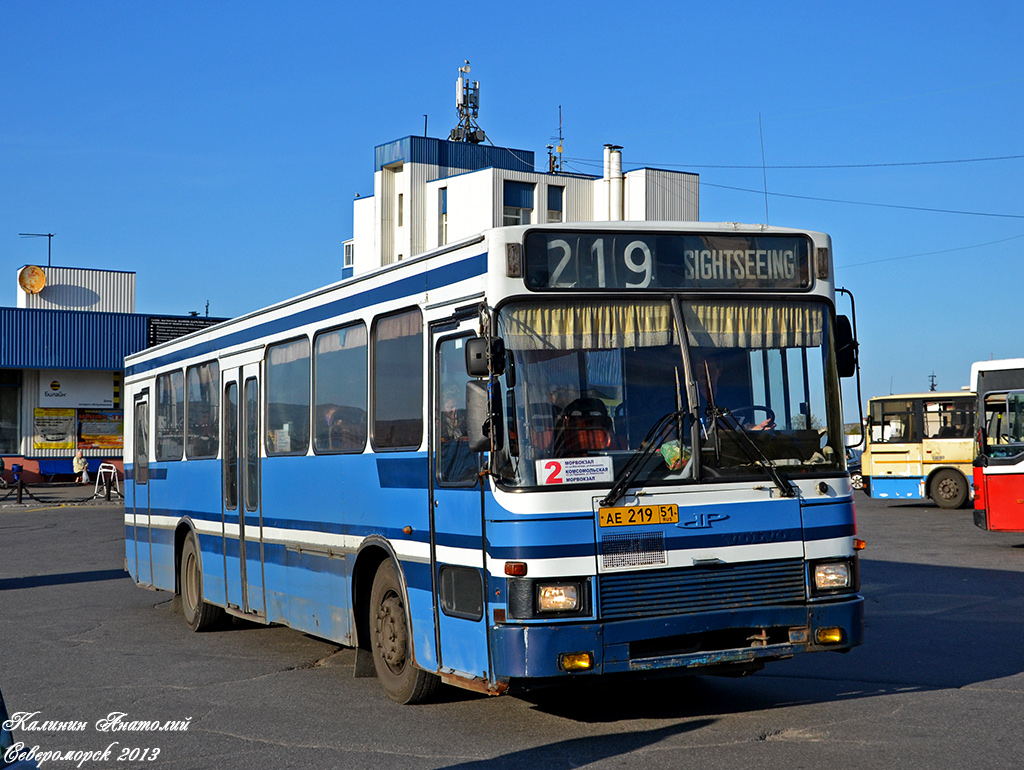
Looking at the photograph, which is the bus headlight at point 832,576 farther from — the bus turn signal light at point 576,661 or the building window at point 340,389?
the building window at point 340,389

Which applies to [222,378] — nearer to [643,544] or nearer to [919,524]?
[643,544]

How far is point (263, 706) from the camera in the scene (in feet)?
27.5

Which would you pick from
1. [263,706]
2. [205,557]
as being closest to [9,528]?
[205,557]

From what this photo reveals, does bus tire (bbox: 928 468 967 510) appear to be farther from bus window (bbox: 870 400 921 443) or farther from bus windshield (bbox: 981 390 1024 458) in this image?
bus windshield (bbox: 981 390 1024 458)

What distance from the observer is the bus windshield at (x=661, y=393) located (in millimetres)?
6863

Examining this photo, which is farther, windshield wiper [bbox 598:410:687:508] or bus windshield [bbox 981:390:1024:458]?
bus windshield [bbox 981:390:1024:458]

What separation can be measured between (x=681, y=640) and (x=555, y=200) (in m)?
62.8

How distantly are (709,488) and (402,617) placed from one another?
7.82ft

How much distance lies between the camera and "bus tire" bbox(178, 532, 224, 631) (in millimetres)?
12312

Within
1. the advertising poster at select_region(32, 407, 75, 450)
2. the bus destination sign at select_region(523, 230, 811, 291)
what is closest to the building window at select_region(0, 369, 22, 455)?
the advertising poster at select_region(32, 407, 75, 450)

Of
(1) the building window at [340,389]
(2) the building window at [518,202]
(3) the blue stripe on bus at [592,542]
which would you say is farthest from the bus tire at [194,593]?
(2) the building window at [518,202]

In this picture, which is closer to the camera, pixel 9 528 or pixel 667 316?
pixel 667 316

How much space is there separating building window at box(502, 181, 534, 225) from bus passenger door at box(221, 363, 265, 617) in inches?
2093

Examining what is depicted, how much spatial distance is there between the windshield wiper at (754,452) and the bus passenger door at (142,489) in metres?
8.90
